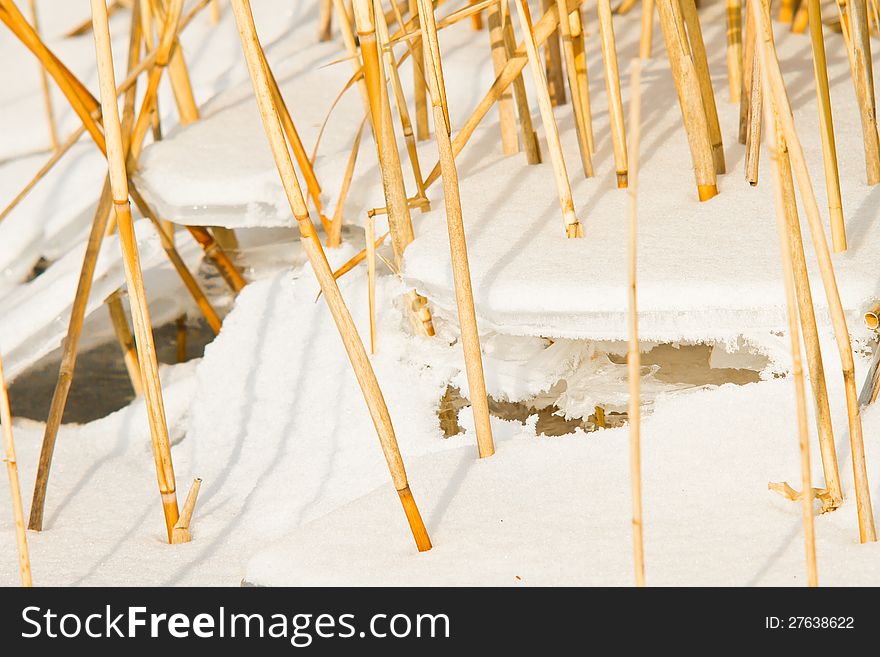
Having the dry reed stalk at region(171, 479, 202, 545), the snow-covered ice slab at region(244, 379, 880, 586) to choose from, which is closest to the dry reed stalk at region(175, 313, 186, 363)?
the dry reed stalk at region(171, 479, 202, 545)

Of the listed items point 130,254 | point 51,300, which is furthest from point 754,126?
point 51,300

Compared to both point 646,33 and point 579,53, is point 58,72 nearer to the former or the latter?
point 579,53

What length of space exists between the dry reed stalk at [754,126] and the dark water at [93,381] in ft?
3.24

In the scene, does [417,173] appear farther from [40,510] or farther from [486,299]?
[40,510]

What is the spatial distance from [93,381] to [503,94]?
86cm

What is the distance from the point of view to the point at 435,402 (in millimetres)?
1360

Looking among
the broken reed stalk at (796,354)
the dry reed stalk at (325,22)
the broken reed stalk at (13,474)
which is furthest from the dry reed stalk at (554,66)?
the broken reed stalk at (13,474)

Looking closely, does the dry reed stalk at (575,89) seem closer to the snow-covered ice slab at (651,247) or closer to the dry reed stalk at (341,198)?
the snow-covered ice slab at (651,247)

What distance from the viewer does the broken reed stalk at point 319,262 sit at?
2.73 feet

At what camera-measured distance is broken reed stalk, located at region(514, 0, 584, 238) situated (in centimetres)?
108

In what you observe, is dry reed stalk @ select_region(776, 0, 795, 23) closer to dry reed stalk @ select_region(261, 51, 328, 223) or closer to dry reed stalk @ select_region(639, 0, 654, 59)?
dry reed stalk @ select_region(639, 0, 654, 59)

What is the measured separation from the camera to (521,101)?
4.76ft

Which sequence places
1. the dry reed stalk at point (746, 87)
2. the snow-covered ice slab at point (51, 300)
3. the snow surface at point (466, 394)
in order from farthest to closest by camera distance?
1. the snow-covered ice slab at point (51, 300)
2. the dry reed stalk at point (746, 87)
3. the snow surface at point (466, 394)

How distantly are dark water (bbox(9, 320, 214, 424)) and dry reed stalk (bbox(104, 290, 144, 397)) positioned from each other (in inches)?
0.9
